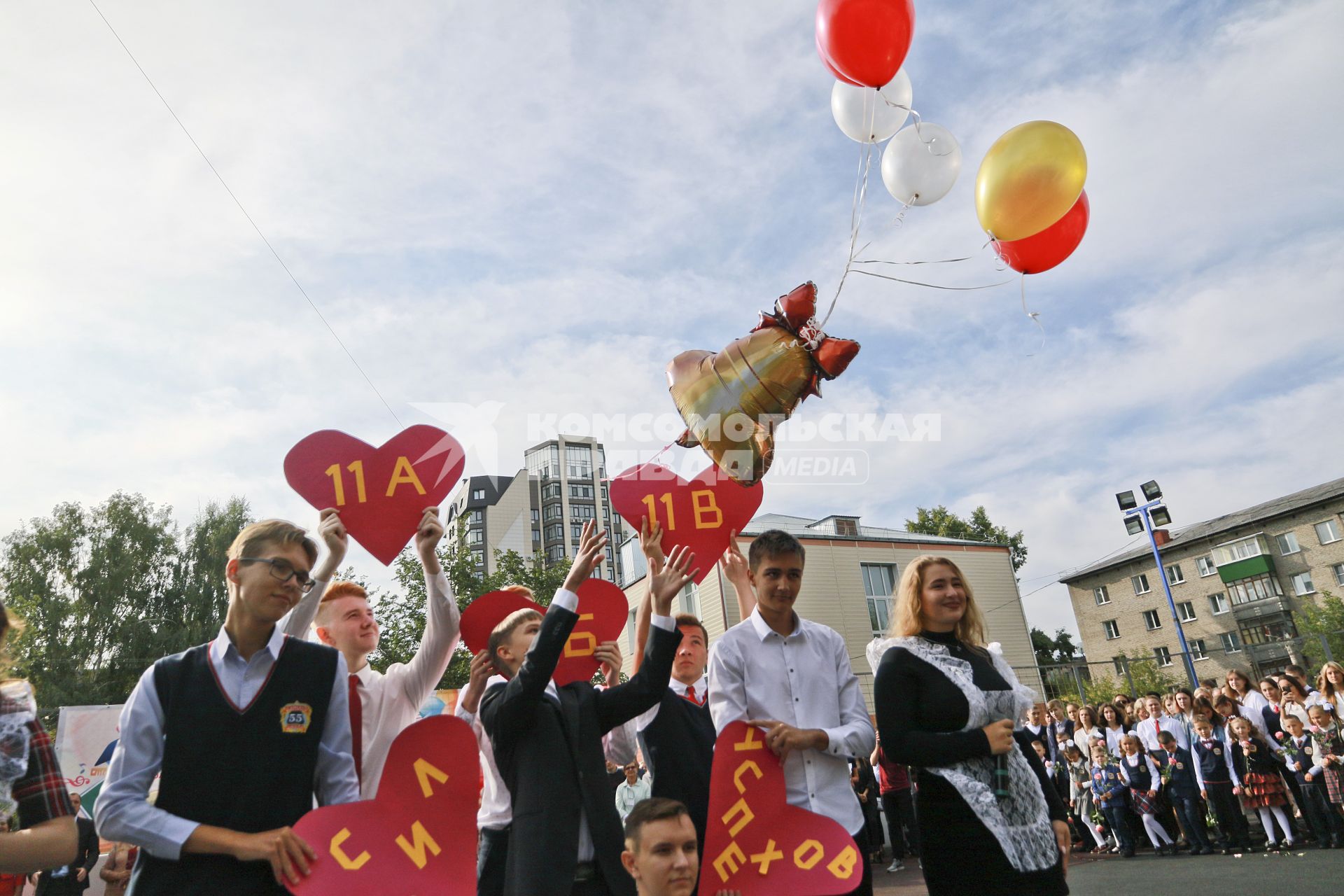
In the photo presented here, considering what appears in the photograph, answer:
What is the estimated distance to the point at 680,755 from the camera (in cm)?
324

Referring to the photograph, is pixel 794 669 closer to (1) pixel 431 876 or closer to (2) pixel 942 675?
(2) pixel 942 675

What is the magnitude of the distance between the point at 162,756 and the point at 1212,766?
32.9ft

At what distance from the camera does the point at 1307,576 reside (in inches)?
1658

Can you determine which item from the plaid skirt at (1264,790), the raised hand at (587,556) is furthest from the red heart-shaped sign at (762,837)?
the plaid skirt at (1264,790)

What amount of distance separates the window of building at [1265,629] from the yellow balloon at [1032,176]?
151 ft

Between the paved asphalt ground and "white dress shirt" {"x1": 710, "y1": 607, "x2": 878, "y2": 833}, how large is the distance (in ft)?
13.2

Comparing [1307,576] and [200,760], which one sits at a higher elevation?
[1307,576]

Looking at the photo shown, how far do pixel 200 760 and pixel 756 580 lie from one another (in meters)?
1.81

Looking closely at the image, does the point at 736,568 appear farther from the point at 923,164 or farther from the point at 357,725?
the point at 923,164

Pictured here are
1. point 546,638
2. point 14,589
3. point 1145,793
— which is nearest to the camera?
point 546,638

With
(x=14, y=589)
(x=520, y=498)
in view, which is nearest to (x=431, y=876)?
(x=14, y=589)

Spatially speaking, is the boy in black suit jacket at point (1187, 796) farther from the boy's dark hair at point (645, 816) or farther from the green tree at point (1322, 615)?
the green tree at point (1322, 615)

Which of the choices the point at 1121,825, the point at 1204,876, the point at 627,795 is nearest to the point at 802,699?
the point at 627,795

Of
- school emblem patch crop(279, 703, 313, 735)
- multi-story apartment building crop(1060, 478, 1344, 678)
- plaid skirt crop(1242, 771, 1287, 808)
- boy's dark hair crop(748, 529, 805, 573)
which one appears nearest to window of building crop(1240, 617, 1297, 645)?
multi-story apartment building crop(1060, 478, 1344, 678)
